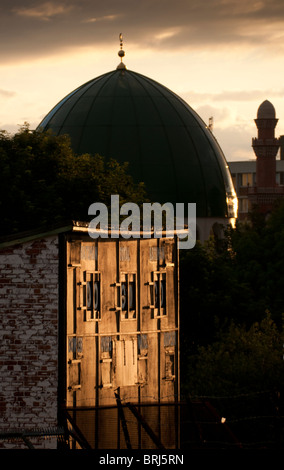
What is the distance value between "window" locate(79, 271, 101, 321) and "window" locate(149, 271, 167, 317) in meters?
2.65

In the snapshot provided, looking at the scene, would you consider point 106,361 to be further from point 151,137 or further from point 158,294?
point 151,137

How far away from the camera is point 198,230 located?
51.4 metres

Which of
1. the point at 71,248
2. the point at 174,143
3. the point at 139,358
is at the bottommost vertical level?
the point at 139,358

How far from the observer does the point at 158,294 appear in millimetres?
27016

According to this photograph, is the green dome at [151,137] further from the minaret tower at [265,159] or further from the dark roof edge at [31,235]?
the minaret tower at [265,159]

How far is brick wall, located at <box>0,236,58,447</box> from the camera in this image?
853 inches

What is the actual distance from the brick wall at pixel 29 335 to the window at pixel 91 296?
4.34 ft

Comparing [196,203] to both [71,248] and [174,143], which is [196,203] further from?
[71,248]

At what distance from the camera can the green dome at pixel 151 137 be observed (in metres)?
50.2

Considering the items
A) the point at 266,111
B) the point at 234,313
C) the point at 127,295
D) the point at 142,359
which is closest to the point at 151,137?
the point at 234,313

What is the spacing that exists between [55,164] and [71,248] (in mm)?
11302

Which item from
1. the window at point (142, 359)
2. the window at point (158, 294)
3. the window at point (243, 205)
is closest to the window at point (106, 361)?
the window at point (142, 359)

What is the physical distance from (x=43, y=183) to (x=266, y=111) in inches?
2734
